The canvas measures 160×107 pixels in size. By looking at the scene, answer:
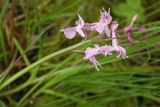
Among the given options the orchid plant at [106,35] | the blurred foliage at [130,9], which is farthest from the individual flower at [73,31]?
the blurred foliage at [130,9]

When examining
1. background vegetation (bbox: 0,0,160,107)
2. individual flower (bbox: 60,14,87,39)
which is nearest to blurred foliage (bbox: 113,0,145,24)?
background vegetation (bbox: 0,0,160,107)

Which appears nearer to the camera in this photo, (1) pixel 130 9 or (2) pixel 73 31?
(2) pixel 73 31

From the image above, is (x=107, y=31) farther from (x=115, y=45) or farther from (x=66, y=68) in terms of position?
(x=66, y=68)

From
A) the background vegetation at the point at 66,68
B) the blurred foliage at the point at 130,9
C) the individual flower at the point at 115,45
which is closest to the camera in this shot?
the individual flower at the point at 115,45

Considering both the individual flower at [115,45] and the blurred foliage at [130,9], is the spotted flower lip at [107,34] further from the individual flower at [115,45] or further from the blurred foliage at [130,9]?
the blurred foliage at [130,9]

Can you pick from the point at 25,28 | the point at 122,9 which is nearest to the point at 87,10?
the point at 122,9

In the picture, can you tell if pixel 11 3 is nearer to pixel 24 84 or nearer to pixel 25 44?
pixel 25 44

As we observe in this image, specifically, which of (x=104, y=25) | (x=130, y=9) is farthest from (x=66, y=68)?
(x=104, y=25)

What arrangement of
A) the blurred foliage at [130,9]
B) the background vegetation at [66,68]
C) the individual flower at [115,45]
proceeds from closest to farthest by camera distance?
the individual flower at [115,45], the background vegetation at [66,68], the blurred foliage at [130,9]

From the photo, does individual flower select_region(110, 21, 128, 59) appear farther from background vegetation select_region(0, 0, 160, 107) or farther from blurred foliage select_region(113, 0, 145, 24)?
blurred foliage select_region(113, 0, 145, 24)

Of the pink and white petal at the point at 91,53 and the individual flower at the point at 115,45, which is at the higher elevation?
the individual flower at the point at 115,45
